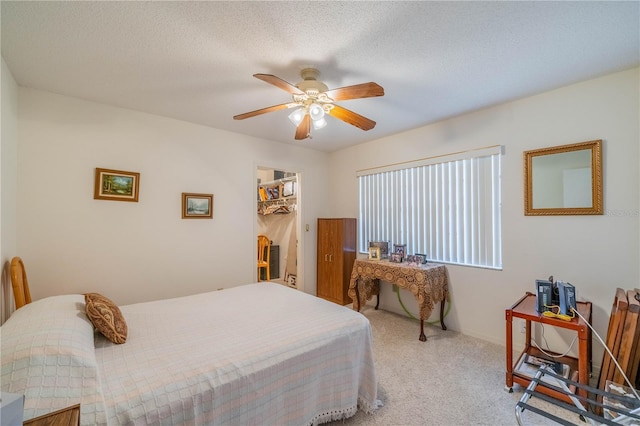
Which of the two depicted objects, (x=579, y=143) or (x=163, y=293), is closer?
(x=579, y=143)

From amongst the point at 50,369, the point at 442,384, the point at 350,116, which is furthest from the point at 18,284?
the point at 442,384

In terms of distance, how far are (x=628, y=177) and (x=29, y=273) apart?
5.21 meters

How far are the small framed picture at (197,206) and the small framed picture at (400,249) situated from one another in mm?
2508

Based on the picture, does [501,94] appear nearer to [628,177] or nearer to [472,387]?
[628,177]

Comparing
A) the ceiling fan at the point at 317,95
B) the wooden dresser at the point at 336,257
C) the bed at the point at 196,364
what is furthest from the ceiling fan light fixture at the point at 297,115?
the wooden dresser at the point at 336,257

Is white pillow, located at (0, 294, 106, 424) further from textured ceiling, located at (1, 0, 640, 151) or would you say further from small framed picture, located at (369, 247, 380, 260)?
small framed picture, located at (369, 247, 380, 260)

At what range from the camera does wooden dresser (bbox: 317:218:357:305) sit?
13.5 ft

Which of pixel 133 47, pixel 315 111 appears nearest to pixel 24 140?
pixel 133 47

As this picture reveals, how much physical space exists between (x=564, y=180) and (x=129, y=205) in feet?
14.3

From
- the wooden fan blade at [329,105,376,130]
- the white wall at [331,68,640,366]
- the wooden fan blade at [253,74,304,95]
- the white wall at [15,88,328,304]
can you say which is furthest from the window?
the wooden fan blade at [253,74,304,95]

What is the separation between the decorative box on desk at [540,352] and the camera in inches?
70.8

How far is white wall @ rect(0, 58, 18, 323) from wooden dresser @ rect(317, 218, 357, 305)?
3420 mm

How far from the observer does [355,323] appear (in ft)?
6.20

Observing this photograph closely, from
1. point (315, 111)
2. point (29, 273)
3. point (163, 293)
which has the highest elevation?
point (315, 111)
